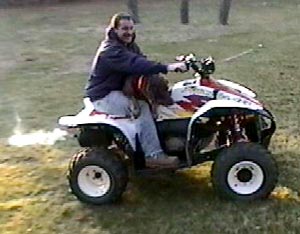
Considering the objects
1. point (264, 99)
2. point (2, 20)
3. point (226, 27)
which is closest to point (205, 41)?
point (226, 27)

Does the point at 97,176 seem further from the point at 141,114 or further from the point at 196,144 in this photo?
the point at 196,144

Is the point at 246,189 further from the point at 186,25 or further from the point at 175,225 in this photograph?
the point at 186,25

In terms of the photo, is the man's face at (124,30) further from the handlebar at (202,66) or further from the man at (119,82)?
the handlebar at (202,66)

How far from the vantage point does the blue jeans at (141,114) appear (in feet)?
14.8

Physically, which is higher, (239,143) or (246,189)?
(239,143)

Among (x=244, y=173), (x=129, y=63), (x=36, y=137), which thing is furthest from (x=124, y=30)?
(x=36, y=137)

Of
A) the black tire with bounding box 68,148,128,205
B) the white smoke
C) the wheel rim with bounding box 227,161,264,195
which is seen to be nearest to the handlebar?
the wheel rim with bounding box 227,161,264,195

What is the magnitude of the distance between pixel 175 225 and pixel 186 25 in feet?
31.4

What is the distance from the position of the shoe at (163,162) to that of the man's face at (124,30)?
755 mm

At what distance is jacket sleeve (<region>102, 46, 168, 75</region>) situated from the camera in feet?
14.1

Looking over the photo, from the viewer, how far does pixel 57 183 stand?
501 centimetres

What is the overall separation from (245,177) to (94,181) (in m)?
0.94

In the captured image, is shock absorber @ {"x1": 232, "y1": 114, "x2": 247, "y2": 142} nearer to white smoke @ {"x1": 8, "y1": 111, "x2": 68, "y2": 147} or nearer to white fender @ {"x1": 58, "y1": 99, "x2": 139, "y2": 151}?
white fender @ {"x1": 58, "y1": 99, "x2": 139, "y2": 151}

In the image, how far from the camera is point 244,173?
4406 mm
